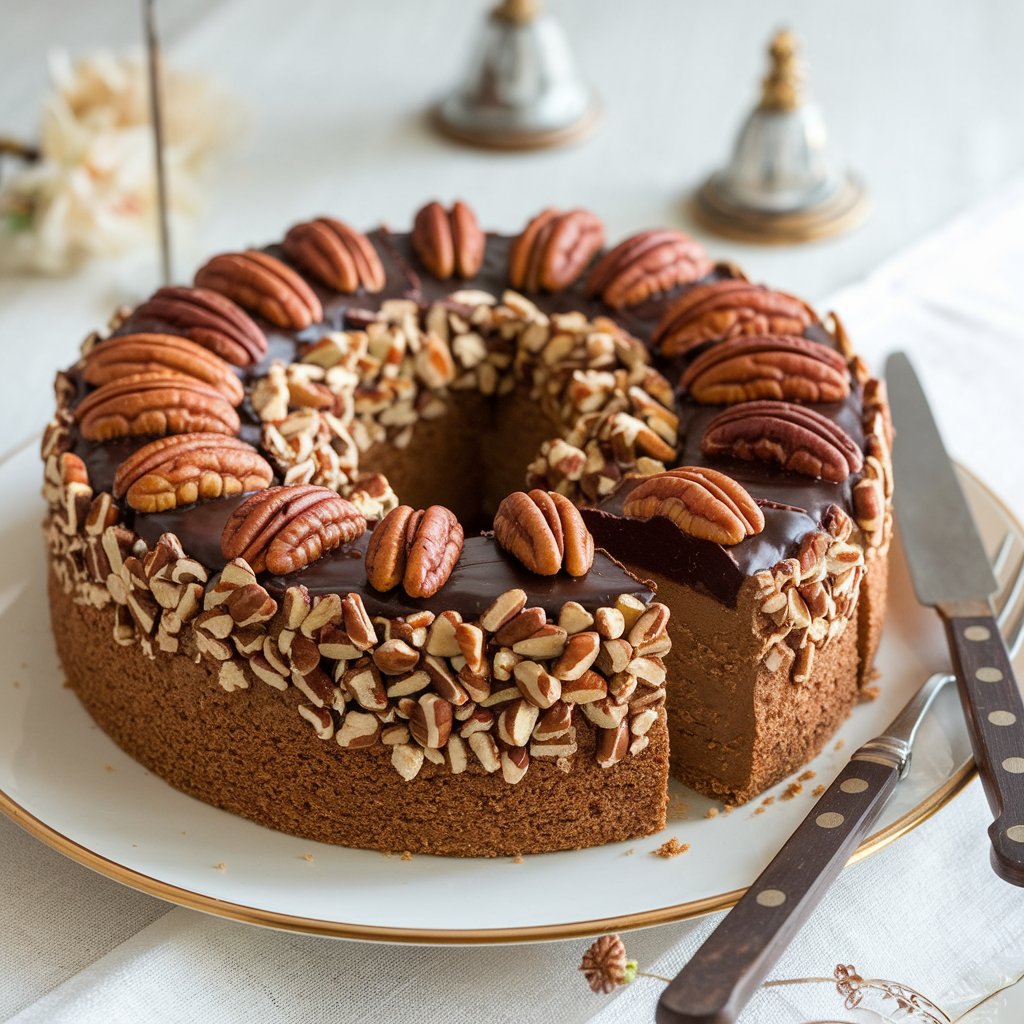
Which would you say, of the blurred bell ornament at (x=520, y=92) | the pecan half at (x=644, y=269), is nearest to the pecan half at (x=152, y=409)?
the pecan half at (x=644, y=269)

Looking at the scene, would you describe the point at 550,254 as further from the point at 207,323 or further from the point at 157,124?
the point at 157,124

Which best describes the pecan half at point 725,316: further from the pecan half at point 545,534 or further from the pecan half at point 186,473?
the pecan half at point 186,473

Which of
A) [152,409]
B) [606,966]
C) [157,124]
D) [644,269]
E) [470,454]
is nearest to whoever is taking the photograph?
[606,966]

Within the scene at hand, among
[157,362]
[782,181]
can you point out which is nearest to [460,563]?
[157,362]

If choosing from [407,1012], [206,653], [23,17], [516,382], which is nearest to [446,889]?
[407,1012]

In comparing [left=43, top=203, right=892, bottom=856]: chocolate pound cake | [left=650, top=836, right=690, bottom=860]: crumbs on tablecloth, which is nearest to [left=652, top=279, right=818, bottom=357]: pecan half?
[left=43, top=203, right=892, bottom=856]: chocolate pound cake

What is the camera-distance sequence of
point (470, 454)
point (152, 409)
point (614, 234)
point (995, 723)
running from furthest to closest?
point (614, 234) < point (470, 454) < point (152, 409) < point (995, 723)
